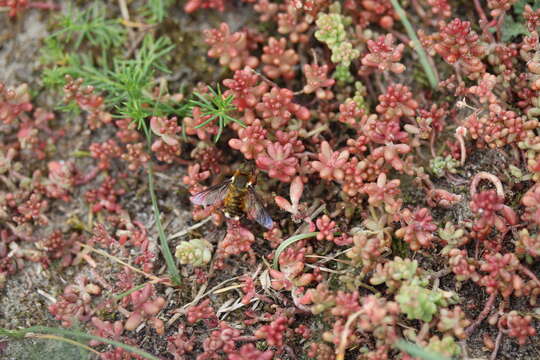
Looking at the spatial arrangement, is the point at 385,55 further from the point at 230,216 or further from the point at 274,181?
the point at 230,216

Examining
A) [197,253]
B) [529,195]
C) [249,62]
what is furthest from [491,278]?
[249,62]

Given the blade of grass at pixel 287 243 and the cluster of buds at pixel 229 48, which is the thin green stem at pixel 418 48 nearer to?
the cluster of buds at pixel 229 48

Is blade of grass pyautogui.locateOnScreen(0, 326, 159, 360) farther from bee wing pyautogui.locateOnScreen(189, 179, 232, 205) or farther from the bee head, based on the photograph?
the bee head

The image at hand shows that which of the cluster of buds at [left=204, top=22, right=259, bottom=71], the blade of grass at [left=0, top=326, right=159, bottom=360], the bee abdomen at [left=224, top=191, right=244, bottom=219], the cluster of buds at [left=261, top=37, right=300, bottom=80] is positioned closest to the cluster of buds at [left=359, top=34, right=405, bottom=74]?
the cluster of buds at [left=261, top=37, right=300, bottom=80]

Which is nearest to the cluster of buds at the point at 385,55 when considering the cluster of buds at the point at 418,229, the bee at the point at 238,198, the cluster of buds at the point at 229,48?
the cluster of buds at the point at 229,48

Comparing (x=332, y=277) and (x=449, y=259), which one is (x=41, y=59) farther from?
(x=449, y=259)
